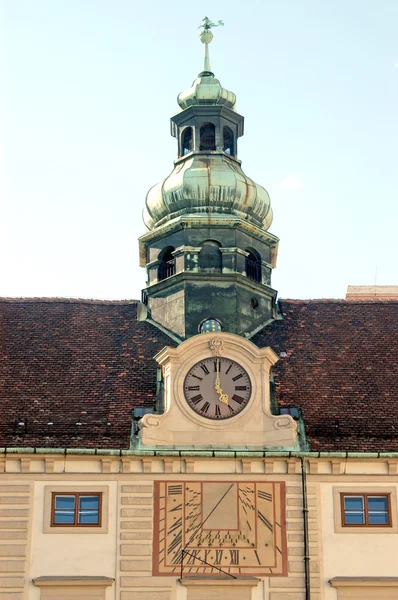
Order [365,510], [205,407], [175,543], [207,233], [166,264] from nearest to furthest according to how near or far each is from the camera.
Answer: [175,543] → [365,510] → [205,407] → [207,233] → [166,264]

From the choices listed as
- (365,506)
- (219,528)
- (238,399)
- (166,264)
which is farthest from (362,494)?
(166,264)

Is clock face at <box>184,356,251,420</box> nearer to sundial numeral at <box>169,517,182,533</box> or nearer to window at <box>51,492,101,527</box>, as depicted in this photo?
sundial numeral at <box>169,517,182,533</box>

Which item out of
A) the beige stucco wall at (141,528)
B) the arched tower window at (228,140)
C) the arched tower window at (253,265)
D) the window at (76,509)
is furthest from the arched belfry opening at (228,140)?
the window at (76,509)

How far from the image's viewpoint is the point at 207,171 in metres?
44.6

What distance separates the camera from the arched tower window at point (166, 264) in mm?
43819

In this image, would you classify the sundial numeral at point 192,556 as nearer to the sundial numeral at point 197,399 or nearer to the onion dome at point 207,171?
the sundial numeral at point 197,399

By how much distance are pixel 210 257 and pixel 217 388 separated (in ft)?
20.5

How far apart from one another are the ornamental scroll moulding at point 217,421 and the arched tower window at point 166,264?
5176 mm

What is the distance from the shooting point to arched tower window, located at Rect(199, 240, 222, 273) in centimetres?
4312

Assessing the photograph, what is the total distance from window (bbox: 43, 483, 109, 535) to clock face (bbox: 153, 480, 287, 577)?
1.45 meters

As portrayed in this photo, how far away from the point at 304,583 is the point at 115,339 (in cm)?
988

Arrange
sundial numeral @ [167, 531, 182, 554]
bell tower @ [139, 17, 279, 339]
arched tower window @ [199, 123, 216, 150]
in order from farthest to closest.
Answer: arched tower window @ [199, 123, 216, 150]
bell tower @ [139, 17, 279, 339]
sundial numeral @ [167, 531, 182, 554]

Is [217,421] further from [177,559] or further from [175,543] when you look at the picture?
[177,559]

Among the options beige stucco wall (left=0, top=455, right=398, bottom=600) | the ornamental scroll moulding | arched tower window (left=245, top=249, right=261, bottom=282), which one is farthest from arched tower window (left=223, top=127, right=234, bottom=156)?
beige stucco wall (left=0, top=455, right=398, bottom=600)
